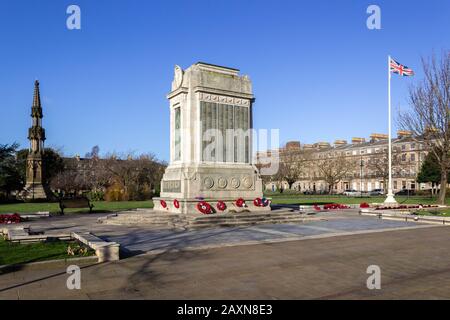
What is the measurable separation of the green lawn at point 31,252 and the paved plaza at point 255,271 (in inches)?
26.2

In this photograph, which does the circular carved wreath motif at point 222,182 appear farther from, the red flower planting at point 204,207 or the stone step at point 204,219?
the stone step at point 204,219

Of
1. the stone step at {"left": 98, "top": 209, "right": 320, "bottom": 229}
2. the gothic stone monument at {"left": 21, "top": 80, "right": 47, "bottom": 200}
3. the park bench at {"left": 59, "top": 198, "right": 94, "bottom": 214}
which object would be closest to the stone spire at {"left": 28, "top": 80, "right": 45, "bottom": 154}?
the gothic stone monument at {"left": 21, "top": 80, "right": 47, "bottom": 200}

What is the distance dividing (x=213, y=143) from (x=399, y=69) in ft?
57.7

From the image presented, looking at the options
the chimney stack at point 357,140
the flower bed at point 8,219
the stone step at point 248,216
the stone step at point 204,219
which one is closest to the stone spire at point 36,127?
the flower bed at point 8,219

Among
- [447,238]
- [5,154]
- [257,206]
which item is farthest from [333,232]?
[5,154]

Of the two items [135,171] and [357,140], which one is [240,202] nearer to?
[135,171]

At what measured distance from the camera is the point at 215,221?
715 inches

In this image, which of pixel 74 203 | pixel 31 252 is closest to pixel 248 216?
pixel 31 252

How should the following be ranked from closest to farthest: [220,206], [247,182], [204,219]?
[204,219] < [220,206] < [247,182]

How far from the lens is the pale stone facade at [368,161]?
8481 cm

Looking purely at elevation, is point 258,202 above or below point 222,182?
below

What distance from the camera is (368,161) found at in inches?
3393

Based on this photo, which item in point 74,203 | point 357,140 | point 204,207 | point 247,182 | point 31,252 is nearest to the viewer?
point 31,252
